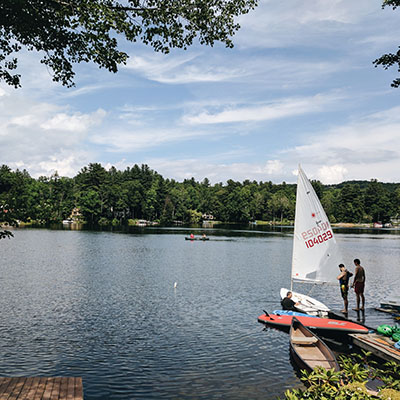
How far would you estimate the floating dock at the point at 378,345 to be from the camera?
607 inches

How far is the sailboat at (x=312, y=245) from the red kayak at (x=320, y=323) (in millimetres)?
3306

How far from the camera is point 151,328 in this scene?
2156cm

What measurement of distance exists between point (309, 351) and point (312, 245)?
31.9ft

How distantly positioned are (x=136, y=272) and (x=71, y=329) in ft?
69.7

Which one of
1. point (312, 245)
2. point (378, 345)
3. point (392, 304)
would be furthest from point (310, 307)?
point (378, 345)

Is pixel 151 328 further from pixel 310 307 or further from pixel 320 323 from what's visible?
pixel 310 307

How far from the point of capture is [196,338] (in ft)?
65.4

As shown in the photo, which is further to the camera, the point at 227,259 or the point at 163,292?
the point at 227,259

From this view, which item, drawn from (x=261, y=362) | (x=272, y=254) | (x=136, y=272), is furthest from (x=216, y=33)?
(x=272, y=254)

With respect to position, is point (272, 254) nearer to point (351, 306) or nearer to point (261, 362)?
point (351, 306)

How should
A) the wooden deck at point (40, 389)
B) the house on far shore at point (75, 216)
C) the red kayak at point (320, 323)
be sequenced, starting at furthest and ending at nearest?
1. the house on far shore at point (75, 216)
2. the red kayak at point (320, 323)
3. the wooden deck at point (40, 389)

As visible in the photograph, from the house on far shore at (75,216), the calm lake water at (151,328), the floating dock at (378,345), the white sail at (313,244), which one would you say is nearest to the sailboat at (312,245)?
the white sail at (313,244)

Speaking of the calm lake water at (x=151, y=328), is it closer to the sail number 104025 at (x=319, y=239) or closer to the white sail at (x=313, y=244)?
the white sail at (x=313, y=244)

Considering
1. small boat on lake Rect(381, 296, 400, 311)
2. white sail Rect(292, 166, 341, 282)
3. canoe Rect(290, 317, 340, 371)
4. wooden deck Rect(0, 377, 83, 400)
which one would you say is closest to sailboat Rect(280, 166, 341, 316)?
white sail Rect(292, 166, 341, 282)
